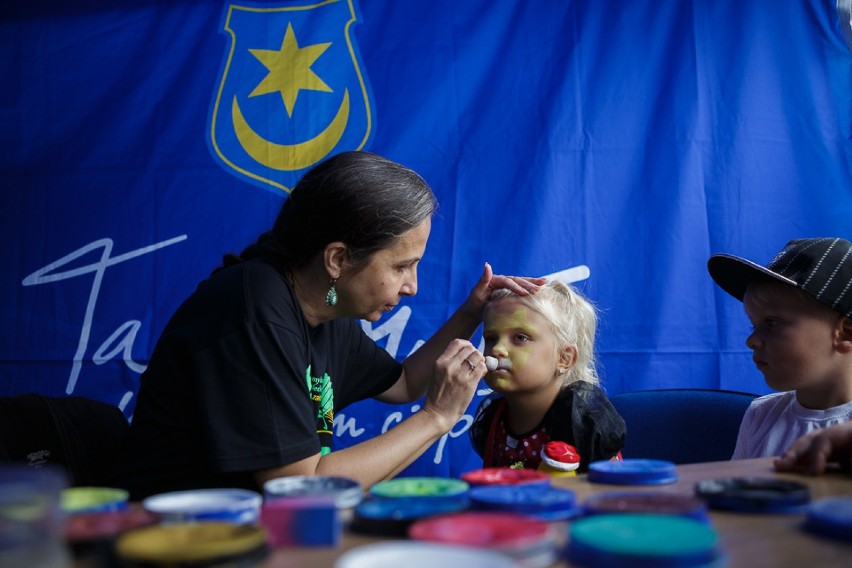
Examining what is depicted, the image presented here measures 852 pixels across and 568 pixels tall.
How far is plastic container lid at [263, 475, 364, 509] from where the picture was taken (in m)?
0.84

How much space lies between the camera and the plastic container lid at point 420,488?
879 mm

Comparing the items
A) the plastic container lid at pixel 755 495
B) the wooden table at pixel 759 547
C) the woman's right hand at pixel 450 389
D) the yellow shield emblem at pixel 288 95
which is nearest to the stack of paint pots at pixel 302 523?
the wooden table at pixel 759 547

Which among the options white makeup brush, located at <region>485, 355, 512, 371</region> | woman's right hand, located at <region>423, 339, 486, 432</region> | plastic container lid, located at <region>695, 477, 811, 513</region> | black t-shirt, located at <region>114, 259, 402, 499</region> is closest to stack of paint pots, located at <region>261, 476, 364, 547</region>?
plastic container lid, located at <region>695, 477, 811, 513</region>

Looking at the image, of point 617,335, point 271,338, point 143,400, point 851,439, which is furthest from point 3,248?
point 851,439

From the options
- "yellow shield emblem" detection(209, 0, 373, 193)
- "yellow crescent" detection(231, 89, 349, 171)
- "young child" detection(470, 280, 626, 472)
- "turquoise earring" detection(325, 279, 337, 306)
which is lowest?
"young child" detection(470, 280, 626, 472)

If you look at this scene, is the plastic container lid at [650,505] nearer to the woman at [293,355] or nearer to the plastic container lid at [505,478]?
the plastic container lid at [505,478]

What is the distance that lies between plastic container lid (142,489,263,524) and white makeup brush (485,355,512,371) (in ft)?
3.53

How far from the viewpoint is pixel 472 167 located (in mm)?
2398

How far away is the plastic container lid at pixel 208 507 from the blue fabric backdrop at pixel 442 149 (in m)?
1.55

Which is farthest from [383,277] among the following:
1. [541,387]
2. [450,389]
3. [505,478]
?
[505,478]

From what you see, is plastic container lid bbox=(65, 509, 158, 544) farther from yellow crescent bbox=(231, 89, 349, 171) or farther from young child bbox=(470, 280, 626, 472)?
yellow crescent bbox=(231, 89, 349, 171)

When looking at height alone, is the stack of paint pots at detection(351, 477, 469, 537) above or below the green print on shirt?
above

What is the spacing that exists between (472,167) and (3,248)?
5.25 ft

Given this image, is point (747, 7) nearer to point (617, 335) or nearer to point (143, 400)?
point (617, 335)
